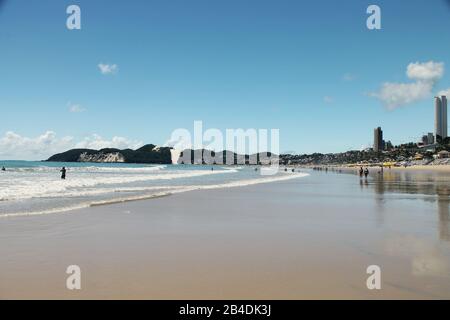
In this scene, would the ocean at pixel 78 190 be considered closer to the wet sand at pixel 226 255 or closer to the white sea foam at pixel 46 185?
the white sea foam at pixel 46 185

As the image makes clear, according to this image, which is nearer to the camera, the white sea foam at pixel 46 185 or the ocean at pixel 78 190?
the ocean at pixel 78 190

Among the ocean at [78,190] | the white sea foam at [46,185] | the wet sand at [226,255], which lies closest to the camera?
the wet sand at [226,255]

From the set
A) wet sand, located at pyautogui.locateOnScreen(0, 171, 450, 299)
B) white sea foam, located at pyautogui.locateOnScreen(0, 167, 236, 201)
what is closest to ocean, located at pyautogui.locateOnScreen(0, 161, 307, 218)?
white sea foam, located at pyautogui.locateOnScreen(0, 167, 236, 201)

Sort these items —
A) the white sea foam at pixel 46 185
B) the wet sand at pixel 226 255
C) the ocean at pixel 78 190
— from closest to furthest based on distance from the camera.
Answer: the wet sand at pixel 226 255, the ocean at pixel 78 190, the white sea foam at pixel 46 185

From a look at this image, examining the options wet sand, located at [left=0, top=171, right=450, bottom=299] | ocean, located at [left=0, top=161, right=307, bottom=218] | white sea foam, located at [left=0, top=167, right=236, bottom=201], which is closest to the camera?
wet sand, located at [left=0, top=171, right=450, bottom=299]

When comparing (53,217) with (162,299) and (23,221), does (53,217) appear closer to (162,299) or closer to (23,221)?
(23,221)

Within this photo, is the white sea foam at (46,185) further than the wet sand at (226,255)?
Yes

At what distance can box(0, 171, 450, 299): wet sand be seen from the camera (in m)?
5.73

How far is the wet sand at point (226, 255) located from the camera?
5.73 m

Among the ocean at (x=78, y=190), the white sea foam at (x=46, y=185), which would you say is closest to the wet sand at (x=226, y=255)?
the ocean at (x=78, y=190)

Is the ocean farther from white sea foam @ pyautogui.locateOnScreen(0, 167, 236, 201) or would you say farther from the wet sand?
the wet sand
